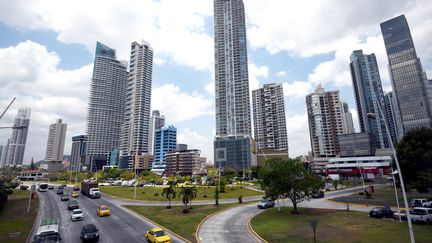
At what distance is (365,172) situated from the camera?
151125 mm

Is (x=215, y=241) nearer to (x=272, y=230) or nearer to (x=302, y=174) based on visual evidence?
(x=272, y=230)

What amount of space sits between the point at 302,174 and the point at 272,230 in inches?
590

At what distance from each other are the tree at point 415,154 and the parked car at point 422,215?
56.0 ft

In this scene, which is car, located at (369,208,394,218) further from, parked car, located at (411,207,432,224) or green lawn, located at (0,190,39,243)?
green lawn, located at (0,190,39,243)

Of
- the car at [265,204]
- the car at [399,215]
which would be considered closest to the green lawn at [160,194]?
the car at [265,204]

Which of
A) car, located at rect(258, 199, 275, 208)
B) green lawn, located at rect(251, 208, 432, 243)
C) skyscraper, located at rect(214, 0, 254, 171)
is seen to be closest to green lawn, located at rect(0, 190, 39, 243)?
green lawn, located at rect(251, 208, 432, 243)

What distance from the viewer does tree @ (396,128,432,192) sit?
149 ft

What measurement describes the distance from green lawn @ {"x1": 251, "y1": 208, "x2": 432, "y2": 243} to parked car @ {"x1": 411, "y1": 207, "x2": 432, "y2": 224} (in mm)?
1510

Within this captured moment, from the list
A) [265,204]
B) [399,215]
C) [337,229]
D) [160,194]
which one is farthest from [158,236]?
[160,194]

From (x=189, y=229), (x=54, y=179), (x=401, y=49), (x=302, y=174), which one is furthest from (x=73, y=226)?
(x=401, y=49)

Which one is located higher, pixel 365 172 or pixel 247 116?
pixel 247 116

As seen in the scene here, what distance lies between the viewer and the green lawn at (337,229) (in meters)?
23.9

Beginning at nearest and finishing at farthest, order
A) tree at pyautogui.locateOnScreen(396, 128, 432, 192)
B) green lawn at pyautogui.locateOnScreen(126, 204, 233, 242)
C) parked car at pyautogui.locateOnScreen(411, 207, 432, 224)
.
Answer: green lawn at pyautogui.locateOnScreen(126, 204, 233, 242), parked car at pyautogui.locateOnScreen(411, 207, 432, 224), tree at pyautogui.locateOnScreen(396, 128, 432, 192)

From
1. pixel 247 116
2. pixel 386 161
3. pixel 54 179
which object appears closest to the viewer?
pixel 386 161
